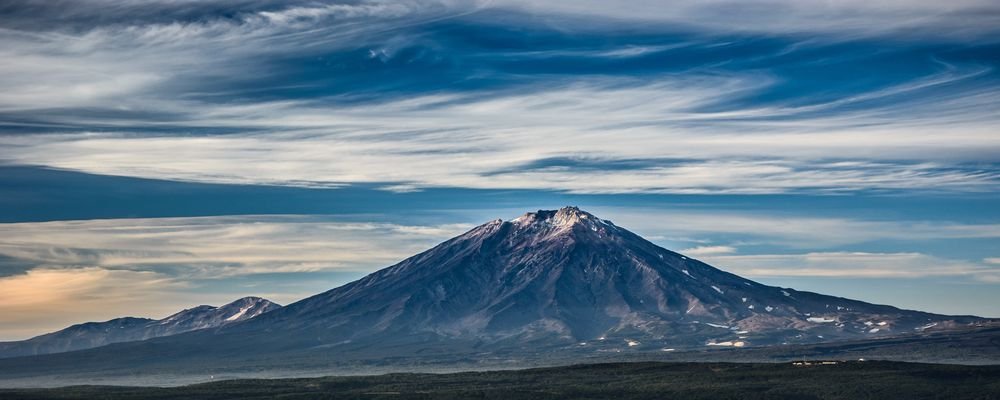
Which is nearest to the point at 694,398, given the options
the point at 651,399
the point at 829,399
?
the point at 651,399

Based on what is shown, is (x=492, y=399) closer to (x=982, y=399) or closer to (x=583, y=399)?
(x=583, y=399)

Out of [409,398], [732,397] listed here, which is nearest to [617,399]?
[732,397]

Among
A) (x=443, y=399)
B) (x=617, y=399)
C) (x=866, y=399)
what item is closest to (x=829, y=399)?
(x=866, y=399)

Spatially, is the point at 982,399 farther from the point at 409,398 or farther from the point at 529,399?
the point at 409,398

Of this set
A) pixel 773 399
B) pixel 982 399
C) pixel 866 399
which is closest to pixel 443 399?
pixel 773 399

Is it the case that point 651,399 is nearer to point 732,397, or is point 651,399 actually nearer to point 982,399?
point 732,397

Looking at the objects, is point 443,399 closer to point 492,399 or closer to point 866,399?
point 492,399
